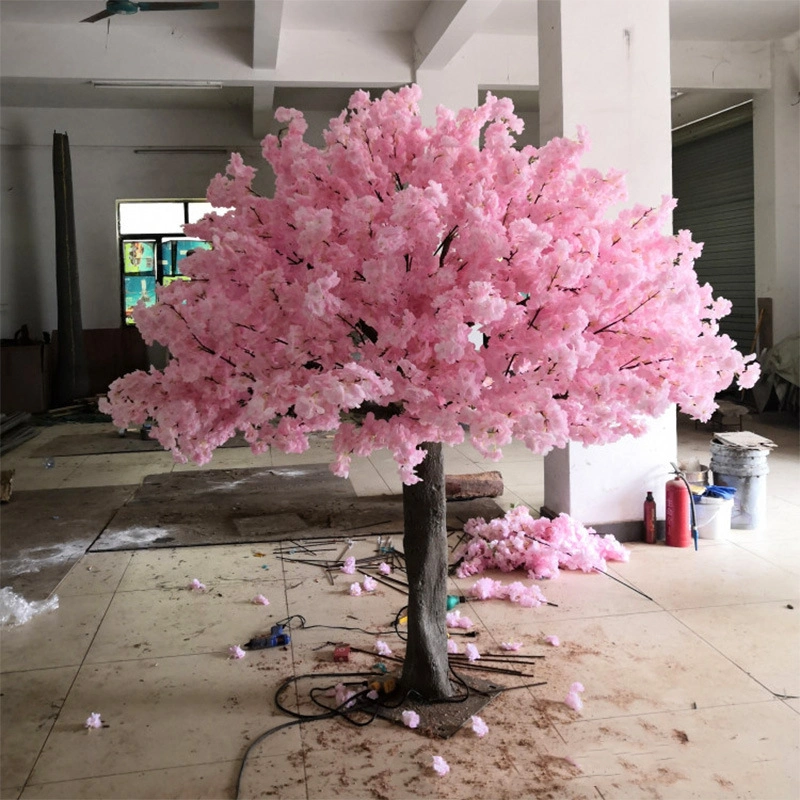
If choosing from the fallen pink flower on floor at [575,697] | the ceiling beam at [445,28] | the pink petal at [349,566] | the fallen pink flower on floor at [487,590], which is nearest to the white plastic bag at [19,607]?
the pink petal at [349,566]

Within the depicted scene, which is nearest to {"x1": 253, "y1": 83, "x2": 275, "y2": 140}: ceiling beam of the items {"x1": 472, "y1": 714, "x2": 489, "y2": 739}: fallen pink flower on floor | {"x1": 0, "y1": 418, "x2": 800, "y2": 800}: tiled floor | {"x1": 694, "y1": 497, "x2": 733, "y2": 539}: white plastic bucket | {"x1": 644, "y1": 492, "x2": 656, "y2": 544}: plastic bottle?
{"x1": 644, "y1": 492, "x2": 656, "y2": 544}: plastic bottle

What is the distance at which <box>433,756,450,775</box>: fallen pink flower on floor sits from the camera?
8.21 ft

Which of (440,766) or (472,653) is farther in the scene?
(472,653)

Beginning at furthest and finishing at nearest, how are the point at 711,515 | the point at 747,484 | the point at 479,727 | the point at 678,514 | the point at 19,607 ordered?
the point at 747,484, the point at 711,515, the point at 678,514, the point at 19,607, the point at 479,727

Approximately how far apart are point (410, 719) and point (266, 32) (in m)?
6.41

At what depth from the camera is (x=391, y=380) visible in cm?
221

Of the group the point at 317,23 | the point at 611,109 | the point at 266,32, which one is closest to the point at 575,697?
the point at 611,109

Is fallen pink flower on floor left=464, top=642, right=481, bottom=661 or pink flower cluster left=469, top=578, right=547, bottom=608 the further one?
pink flower cluster left=469, top=578, right=547, bottom=608

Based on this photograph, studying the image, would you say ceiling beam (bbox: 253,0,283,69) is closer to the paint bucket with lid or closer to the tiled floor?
the tiled floor

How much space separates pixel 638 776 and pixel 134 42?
813 centimetres

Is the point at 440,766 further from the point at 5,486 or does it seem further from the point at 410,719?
the point at 5,486

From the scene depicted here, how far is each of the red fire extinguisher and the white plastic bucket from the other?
14 cm

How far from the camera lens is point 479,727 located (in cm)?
271

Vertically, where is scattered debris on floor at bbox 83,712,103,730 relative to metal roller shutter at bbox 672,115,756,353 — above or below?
below
